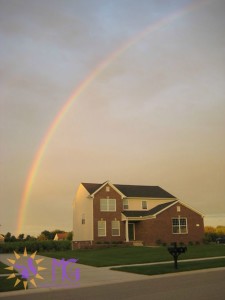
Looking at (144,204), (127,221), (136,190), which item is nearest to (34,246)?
(127,221)

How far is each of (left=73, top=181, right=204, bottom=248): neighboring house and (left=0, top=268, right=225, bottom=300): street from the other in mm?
28587

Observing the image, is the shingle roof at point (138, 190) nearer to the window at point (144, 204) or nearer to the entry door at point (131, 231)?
the window at point (144, 204)

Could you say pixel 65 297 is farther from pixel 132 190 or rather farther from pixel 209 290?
pixel 132 190

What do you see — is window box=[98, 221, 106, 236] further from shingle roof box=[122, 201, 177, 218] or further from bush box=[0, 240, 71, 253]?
bush box=[0, 240, 71, 253]

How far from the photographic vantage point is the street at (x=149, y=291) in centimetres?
1018

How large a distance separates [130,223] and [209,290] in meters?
34.5

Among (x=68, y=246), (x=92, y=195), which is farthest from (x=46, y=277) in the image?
(x=68, y=246)

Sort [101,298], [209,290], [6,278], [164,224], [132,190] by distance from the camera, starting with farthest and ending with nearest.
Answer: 1. [132,190]
2. [164,224]
3. [6,278]
4. [209,290]
5. [101,298]

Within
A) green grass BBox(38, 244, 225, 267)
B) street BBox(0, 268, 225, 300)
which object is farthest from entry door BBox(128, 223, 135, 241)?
street BBox(0, 268, 225, 300)

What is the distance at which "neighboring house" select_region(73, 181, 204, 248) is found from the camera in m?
42.2

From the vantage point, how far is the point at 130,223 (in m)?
45.0

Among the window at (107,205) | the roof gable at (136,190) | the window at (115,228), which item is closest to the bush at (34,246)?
the window at (115,228)

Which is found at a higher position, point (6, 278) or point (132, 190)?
point (132, 190)

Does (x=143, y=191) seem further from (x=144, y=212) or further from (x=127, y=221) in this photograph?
(x=127, y=221)
